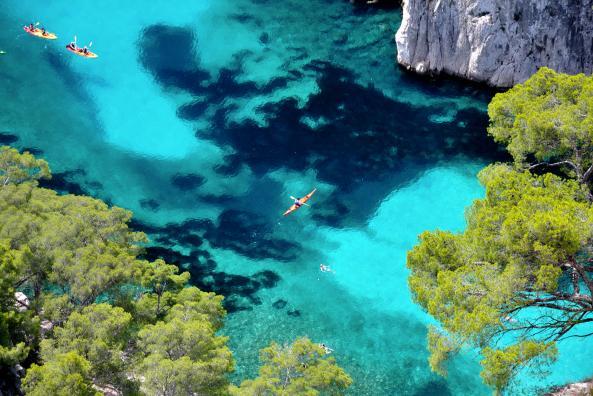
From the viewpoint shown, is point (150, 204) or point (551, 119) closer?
point (551, 119)

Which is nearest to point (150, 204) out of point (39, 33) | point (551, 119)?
point (39, 33)

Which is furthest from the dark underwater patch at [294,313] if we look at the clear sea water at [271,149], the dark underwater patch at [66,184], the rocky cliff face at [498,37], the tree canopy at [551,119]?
the rocky cliff face at [498,37]

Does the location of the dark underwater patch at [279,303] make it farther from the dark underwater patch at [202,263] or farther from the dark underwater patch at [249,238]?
the dark underwater patch at [249,238]

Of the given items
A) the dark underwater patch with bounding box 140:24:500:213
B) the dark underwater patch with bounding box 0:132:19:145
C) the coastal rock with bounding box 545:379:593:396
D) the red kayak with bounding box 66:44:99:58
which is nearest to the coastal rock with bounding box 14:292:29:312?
the dark underwater patch with bounding box 140:24:500:213

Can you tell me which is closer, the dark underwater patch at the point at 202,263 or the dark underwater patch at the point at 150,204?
the dark underwater patch at the point at 202,263

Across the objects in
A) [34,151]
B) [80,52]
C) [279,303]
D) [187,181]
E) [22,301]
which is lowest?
[22,301]

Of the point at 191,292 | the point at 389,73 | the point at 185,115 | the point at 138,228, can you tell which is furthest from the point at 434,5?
the point at 191,292

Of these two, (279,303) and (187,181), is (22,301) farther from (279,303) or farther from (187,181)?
(187,181)
